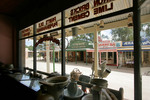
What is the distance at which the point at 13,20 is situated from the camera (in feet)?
11.3

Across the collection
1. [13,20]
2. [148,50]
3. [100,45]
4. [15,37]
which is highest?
[13,20]

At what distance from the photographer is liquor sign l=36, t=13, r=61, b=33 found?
2.04 metres

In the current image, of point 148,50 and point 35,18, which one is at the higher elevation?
point 35,18

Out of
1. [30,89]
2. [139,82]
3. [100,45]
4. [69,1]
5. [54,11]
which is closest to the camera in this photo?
[139,82]

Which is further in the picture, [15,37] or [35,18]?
[15,37]

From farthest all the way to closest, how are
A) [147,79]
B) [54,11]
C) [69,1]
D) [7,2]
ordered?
[7,2], [54,11], [69,1], [147,79]

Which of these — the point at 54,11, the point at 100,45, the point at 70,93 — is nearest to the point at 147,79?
the point at 70,93

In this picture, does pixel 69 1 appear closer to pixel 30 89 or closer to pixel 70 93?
pixel 70 93

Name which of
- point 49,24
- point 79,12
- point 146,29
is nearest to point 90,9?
point 79,12

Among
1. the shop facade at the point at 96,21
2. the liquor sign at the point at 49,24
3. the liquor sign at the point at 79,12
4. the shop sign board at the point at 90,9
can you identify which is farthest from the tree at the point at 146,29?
the liquor sign at the point at 49,24

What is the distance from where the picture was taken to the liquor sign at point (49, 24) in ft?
6.69

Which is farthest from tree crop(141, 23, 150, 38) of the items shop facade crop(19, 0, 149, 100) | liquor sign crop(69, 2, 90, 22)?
liquor sign crop(69, 2, 90, 22)

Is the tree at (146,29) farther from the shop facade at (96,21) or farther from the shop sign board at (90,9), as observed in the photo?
the shop sign board at (90,9)

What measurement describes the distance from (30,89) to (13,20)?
121 inches
